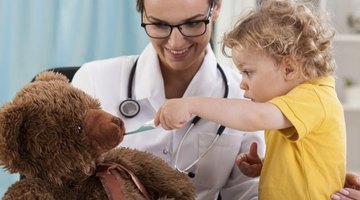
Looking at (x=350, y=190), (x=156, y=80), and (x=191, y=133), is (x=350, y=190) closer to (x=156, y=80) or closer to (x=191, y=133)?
(x=191, y=133)

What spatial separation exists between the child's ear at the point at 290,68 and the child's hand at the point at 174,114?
8.6 inches

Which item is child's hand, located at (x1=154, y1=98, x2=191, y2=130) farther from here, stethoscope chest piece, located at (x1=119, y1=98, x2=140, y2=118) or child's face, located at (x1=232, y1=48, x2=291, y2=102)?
stethoscope chest piece, located at (x1=119, y1=98, x2=140, y2=118)

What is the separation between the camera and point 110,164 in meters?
0.90

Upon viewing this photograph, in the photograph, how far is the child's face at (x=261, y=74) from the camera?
38.4 inches

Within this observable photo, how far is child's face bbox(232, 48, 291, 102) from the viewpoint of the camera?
3.20 ft

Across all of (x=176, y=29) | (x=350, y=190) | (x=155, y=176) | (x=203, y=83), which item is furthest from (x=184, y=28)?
(x=350, y=190)

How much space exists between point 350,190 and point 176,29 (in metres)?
0.53

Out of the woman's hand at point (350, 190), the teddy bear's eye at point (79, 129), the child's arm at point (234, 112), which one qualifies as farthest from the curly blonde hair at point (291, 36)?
the teddy bear's eye at point (79, 129)

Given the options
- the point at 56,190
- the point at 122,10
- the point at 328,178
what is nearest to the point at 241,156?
the point at 328,178

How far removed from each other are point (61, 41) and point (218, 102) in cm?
116

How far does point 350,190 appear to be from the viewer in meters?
1.01

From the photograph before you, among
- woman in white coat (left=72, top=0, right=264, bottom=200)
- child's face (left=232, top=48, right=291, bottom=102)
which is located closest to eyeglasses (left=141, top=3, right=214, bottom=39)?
woman in white coat (left=72, top=0, right=264, bottom=200)

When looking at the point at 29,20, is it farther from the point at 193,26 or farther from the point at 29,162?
the point at 29,162

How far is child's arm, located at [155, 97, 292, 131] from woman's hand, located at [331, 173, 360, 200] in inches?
8.0
